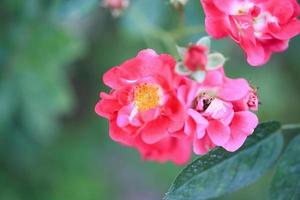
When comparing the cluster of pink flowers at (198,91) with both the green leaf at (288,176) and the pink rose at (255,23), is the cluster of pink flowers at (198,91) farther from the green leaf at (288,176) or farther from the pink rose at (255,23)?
the green leaf at (288,176)

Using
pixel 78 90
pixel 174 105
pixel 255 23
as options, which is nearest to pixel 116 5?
pixel 255 23

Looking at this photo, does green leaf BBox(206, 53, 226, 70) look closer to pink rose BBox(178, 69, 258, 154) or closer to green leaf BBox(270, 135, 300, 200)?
pink rose BBox(178, 69, 258, 154)

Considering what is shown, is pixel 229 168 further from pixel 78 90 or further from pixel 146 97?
pixel 78 90

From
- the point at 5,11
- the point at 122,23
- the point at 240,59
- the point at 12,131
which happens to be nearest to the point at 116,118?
the point at 122,23

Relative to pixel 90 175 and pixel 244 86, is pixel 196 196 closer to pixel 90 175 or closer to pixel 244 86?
pixel 244 86

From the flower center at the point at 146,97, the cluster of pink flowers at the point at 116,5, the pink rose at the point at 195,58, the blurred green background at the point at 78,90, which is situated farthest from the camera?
the blurred green background at the point at 78,90

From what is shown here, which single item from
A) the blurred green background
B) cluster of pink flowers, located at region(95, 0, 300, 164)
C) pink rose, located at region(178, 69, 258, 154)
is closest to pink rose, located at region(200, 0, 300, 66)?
cluster of pink flowers, located at region(95, 0, 300, 164)

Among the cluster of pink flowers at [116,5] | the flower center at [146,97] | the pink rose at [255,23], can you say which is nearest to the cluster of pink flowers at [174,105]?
the flower center at [146,97]

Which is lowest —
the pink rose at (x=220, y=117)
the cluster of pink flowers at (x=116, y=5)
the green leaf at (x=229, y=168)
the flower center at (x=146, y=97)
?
the green leaf at (x=229, y=168)
